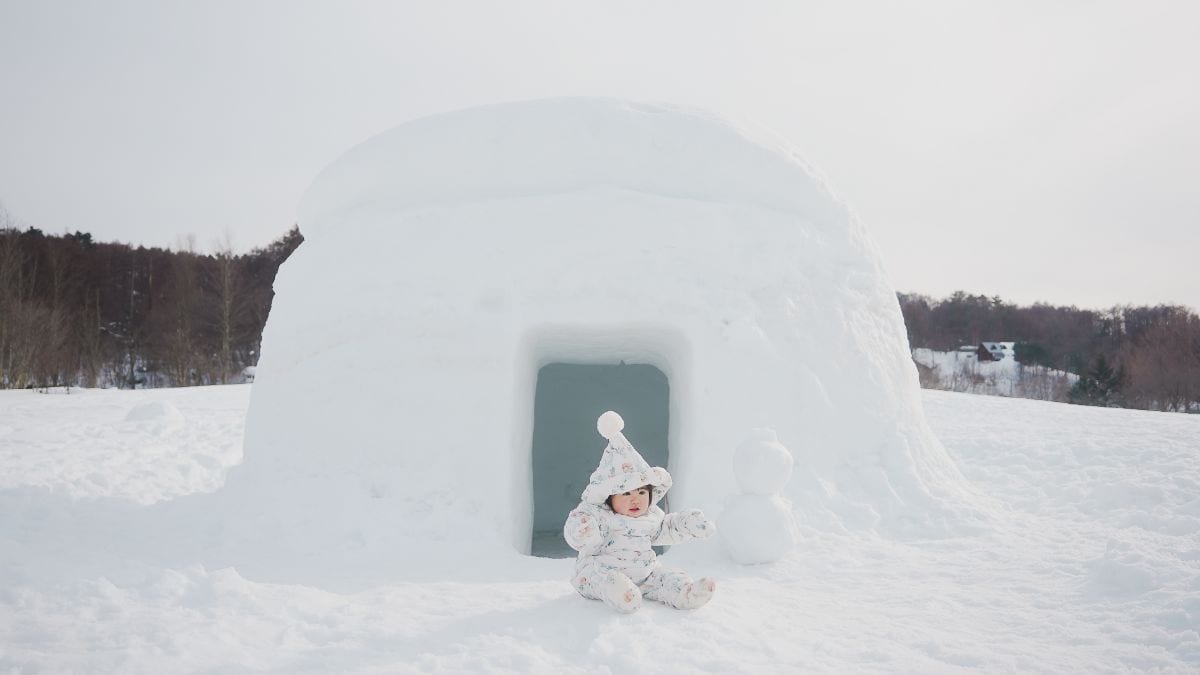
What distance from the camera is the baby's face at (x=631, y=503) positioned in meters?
3.69

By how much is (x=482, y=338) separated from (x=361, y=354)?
0.99m

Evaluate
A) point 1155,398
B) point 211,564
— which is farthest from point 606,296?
point 1155,398

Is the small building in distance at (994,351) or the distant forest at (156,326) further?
the small building in distance at (994,351)

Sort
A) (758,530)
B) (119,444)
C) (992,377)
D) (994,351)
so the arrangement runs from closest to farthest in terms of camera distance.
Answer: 1. (758,530)
2. (119,444)
3. (992,377)
4. (994,351)

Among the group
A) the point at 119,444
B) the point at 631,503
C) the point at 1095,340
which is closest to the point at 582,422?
the point at 631,503

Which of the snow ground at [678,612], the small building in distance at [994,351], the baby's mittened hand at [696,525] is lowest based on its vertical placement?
the snow ground at [678,612]

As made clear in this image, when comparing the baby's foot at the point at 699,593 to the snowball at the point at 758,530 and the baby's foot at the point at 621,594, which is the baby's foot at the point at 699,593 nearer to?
the baby's foot at the point at 621,594

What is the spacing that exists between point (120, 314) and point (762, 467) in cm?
2774

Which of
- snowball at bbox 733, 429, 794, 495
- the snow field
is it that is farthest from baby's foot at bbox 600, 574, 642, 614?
the snow field

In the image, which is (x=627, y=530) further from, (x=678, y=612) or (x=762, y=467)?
(x=762, y=467)

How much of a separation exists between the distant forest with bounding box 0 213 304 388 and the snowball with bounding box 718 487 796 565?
20763 millimetres

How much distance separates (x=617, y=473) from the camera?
3.63 meters

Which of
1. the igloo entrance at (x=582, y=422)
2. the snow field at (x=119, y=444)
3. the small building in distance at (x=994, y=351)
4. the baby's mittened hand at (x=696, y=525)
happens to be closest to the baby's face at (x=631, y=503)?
the baby's mittened hand at (x=696, y=525)

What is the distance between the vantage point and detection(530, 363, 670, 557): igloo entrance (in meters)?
8.68
